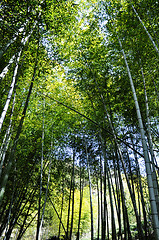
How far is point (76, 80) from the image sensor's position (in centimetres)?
492

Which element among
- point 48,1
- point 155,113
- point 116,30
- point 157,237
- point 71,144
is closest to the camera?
point 157,237

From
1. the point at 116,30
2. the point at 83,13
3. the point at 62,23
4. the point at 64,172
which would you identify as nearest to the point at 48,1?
the point at 62,23

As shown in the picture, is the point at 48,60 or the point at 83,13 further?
the point at 83,13

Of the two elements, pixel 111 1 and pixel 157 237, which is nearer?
pixel 157 237

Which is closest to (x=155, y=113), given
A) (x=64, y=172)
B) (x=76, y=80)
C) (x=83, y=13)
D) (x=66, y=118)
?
(x=76, y=80)

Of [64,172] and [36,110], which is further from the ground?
[36,110]

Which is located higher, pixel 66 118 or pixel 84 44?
pixel 84 44

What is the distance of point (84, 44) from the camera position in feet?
14.3

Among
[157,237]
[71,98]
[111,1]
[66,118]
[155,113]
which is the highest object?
[111,1]

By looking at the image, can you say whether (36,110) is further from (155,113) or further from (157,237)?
(157,237)

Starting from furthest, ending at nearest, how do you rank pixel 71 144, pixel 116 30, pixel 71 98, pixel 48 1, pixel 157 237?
pixel 71 144 → pixel 71 98 → pixel 116 30 → pixel 48 1 → pixel 157 237

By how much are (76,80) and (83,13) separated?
1.79m

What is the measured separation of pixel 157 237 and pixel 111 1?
170 inches

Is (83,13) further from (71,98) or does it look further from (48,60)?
(71,98)
